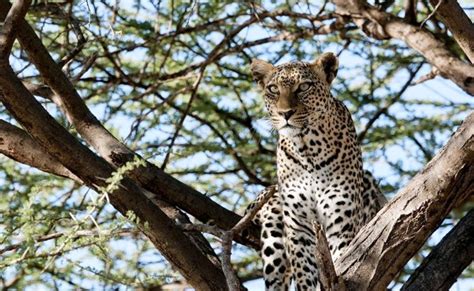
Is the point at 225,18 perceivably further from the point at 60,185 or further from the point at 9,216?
the point at 9,216

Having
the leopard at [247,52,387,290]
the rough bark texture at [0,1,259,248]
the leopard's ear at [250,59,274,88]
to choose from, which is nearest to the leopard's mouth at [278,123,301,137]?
the leopard at [247,52,387,290]

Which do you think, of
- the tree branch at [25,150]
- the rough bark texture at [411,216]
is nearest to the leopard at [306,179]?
the tree branch at [25,150]

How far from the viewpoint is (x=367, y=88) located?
11422 millimetres

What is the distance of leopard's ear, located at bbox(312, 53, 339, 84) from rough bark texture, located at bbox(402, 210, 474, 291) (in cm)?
223

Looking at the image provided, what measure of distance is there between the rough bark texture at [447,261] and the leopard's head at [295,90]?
184 centimetres

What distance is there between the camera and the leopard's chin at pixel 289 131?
8109mm

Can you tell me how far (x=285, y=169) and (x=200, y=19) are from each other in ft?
9.07

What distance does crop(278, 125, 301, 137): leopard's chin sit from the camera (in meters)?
8.11

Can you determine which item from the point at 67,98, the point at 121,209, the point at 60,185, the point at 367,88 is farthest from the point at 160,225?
the point at 367,88

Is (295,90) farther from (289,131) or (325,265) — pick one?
(325,265)

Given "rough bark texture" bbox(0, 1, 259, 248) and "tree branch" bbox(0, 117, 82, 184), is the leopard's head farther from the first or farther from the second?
"tree branch" bbox(0, 117, 82, 184)

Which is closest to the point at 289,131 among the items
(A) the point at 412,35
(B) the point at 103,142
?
(A) the point at 412,35

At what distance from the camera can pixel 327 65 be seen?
28.1 feet

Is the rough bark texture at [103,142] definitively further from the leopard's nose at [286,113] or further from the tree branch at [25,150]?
the leopard's nose at [286,113]
